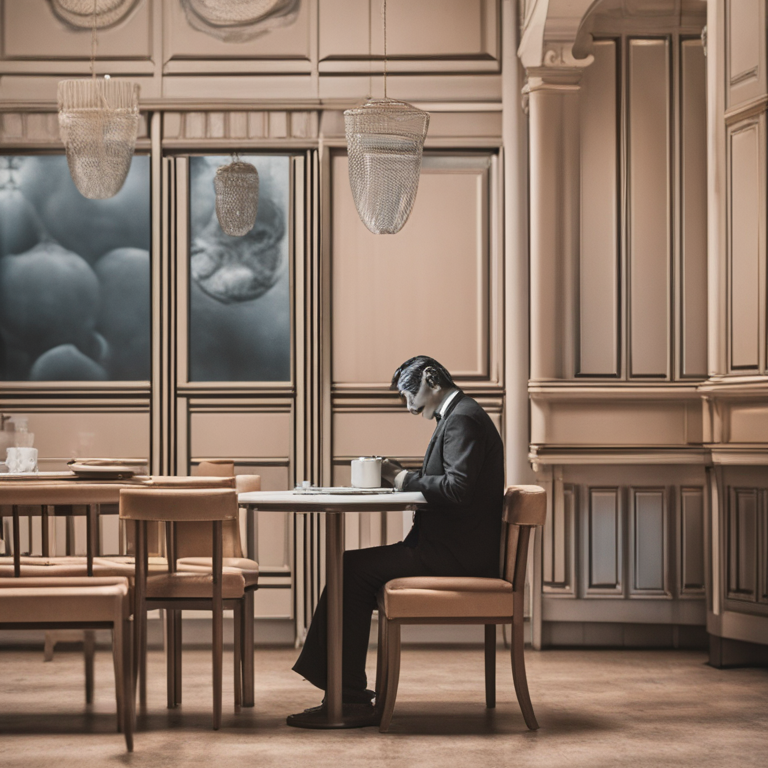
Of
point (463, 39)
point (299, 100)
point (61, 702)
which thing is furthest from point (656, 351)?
point (61, 702)

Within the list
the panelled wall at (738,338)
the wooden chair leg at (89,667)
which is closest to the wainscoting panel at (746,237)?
the panelled wall at (738,338)

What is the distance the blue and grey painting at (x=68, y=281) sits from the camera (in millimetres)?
5621

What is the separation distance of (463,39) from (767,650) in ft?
11.8

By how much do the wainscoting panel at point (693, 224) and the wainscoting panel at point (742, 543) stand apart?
871 millimetres

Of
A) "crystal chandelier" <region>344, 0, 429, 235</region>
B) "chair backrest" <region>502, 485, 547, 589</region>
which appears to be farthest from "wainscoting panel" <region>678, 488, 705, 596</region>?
"crystal chandelier" <region>344, 0, 429, 235</region>

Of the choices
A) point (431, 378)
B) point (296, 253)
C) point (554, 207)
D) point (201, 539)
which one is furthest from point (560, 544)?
point (296, 253)

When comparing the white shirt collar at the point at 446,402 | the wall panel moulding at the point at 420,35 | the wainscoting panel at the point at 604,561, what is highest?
the wall panel moulding at the point at 420,35

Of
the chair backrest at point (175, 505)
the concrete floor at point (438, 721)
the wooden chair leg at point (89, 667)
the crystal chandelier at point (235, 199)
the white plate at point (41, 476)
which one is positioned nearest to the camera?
the concrete floor at point (438, 721)

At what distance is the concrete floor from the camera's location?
3359 mm

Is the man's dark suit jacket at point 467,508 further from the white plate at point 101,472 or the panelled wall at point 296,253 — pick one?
the panelled wall at point 296,253

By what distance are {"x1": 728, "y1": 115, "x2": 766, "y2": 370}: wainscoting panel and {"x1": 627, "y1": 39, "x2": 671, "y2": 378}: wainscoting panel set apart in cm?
63

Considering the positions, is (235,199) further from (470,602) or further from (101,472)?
(470,602)

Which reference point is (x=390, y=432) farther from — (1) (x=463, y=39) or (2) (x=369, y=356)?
(1) (x=463, y=39)

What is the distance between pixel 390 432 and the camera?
18.5 ft
